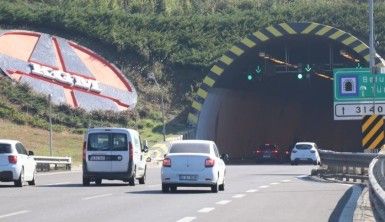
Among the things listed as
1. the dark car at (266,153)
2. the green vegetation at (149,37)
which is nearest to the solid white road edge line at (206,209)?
the green vegetation at (149,37)

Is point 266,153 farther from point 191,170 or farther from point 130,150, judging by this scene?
point 191,170

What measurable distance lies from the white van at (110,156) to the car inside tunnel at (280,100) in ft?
86.0

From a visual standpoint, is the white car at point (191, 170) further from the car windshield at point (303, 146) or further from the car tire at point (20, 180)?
the car windshield at point (303, 146)

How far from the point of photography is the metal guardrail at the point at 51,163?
5161cm

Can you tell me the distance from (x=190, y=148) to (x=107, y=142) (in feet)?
15.5

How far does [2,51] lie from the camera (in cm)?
7281

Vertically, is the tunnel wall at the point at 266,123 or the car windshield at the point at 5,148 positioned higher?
the tunnel wall at the point at 266,123

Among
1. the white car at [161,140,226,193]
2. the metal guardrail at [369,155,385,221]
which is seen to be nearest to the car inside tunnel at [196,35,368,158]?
the metal guardrail at [369,155,385,221]

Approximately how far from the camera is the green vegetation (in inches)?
2921

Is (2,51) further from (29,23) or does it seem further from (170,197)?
(170,197)

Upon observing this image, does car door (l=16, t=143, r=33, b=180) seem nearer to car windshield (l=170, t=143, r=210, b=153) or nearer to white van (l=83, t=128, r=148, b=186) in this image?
white van (l=83, t=128, r=148, b=186)

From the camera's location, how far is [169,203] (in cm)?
2656

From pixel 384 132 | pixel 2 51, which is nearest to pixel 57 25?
pixel 2 51

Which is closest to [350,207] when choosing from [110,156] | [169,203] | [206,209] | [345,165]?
[206,209]
